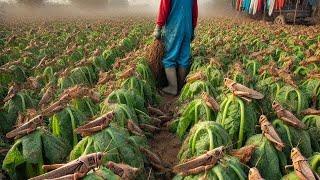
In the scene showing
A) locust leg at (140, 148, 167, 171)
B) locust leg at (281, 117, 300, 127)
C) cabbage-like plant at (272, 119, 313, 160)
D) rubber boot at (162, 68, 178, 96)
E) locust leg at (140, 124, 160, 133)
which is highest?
locust leg at (281, 117, 300, 127)

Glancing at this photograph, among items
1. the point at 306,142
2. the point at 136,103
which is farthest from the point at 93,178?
the point at 136,103

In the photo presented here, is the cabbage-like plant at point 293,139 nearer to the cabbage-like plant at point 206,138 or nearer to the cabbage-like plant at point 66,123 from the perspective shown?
the cabbage-like plant at point 206,138

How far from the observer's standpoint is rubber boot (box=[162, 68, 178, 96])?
23.7 ft

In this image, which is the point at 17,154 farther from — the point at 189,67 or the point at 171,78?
the point at 189,67

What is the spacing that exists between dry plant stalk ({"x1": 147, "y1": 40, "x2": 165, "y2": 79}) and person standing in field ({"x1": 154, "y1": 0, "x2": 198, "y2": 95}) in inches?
2.9

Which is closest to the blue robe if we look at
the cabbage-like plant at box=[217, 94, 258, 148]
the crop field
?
the crop field

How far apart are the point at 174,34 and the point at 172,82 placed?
0.81 m

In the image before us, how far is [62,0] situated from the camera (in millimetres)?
59188

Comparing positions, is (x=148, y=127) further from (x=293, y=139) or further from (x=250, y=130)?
(x=293, y=139)

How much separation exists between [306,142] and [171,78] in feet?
13.5

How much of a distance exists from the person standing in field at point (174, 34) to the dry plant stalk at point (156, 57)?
7cm

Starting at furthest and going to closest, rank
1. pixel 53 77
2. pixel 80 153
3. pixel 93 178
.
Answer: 1. pixel 53 77
2. pixel 80 153
3. pixel 93 178

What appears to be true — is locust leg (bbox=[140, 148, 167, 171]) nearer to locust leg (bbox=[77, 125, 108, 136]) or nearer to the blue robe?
locust leg (bbox=[77, 125, 108, 136])

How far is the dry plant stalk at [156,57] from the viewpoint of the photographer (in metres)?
7.32
